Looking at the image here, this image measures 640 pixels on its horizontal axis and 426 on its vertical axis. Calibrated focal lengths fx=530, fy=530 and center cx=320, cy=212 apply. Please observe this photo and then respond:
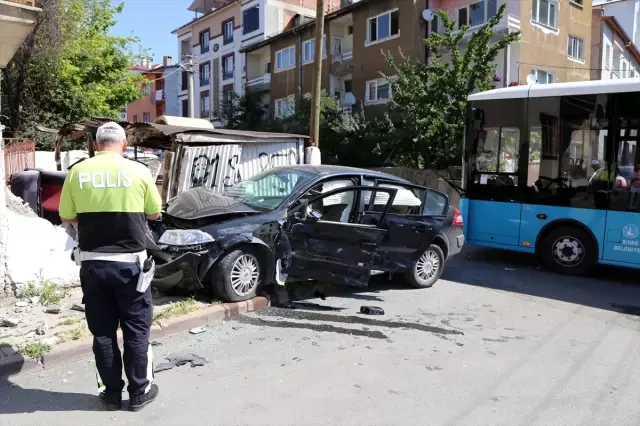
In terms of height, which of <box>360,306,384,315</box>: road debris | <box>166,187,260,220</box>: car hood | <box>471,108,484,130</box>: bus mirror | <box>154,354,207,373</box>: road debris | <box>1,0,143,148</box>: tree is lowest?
<box>154,354,207,373</box>: road debris

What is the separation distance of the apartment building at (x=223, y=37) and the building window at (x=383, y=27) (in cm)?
1202

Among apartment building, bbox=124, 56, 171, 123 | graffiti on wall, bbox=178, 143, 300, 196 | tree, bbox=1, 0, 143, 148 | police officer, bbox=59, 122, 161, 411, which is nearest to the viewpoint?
police officer, bbox=59, 122, 161, 411

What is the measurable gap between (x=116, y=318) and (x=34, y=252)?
3.15 meters

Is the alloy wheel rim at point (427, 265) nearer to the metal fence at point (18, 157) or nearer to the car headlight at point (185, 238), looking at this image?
the car headlight at point (185, 238)

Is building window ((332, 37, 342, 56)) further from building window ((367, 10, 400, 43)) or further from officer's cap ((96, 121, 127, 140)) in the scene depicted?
officer's cap ((96, 121, 127, 140))

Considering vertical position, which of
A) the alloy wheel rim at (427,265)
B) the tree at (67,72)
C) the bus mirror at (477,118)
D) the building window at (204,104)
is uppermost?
the building window at (204,104)

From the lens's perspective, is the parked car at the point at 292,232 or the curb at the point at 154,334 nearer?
the curb at the point at 154,334

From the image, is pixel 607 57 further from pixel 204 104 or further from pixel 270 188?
pixel 204 104

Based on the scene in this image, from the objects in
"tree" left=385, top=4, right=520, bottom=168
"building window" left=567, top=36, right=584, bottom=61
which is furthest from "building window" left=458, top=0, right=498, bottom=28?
"building window" left=567, top=36, right=584, bottom=61

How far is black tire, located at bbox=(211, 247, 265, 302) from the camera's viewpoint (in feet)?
19.0

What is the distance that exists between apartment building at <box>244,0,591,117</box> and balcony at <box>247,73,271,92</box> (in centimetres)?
207

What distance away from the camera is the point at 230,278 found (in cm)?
584

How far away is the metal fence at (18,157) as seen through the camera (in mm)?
12828

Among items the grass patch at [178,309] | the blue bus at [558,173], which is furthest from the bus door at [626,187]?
the grass patch at [178,309]
